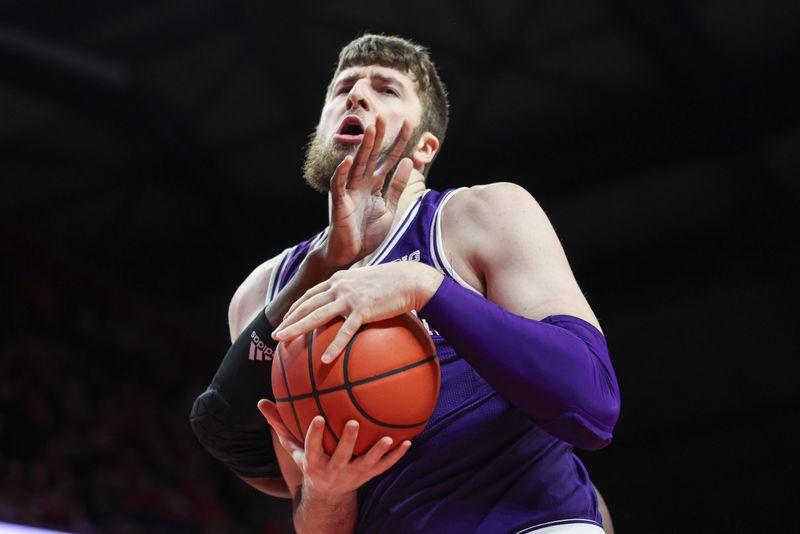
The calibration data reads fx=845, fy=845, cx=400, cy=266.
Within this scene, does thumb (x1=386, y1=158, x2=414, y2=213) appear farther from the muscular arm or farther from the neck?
the muscular arm

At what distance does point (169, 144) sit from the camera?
311 inches

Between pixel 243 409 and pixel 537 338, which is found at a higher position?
pixel 537 338

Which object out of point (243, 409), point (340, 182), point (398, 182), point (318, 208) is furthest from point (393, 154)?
point (318, 208)

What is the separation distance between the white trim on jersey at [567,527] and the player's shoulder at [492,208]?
2.09 ft

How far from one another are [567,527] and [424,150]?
115cm

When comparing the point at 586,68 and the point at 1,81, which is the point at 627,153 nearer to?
the point at 586,68

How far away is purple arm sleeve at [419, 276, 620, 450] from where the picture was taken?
1554mm

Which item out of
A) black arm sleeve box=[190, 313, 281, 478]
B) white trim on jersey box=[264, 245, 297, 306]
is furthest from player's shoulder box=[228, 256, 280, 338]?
black arm sleeve box=[190, 313, 281, 478]

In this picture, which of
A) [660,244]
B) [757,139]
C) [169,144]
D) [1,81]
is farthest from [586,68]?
[1,81]

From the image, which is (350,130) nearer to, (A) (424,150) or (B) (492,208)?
(A) (424,150)

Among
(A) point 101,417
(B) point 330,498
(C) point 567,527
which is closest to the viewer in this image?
(C) point 567,527

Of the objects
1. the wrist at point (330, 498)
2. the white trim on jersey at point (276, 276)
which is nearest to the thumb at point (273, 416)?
the wrist at point (330, 498)

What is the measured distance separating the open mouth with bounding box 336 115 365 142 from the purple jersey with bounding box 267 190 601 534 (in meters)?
0.50

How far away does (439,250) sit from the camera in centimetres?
191
